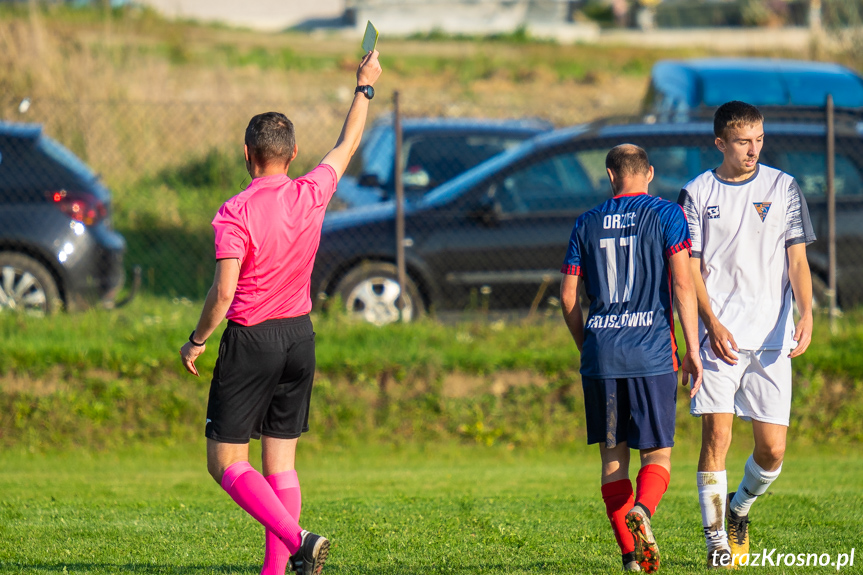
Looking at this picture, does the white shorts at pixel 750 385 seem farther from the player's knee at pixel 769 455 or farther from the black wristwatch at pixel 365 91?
the black wristwatch at pixel 365 91

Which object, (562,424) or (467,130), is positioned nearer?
(562,424)

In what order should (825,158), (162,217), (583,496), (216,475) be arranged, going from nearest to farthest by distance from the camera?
1. (216,475)
2. (583,496)
3. (825,158)
4. (162,217)

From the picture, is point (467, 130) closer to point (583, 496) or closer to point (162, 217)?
point (162, 217)

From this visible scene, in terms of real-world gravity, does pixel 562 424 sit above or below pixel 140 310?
below

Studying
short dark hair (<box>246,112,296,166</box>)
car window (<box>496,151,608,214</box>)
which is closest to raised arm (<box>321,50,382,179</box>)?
short dark hair (<box>246,112,296,166</box>)

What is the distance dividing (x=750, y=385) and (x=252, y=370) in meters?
2.11

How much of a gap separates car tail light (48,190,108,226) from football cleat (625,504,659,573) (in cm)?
585

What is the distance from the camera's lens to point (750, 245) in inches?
170

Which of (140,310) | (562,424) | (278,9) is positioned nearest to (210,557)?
(562,424)

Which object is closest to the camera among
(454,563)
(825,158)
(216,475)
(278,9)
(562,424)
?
(216,475)

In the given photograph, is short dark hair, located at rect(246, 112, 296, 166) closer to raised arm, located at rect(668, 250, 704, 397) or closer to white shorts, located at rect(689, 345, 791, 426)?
raised arm, located at rect(668, 250, 704, 397)

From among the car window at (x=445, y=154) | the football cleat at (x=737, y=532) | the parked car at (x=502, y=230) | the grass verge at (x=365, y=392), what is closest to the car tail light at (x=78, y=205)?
the grass verge at (x=365, y=392)

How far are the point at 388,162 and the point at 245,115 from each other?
402 centimetres

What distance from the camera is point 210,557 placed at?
4.52 meters
